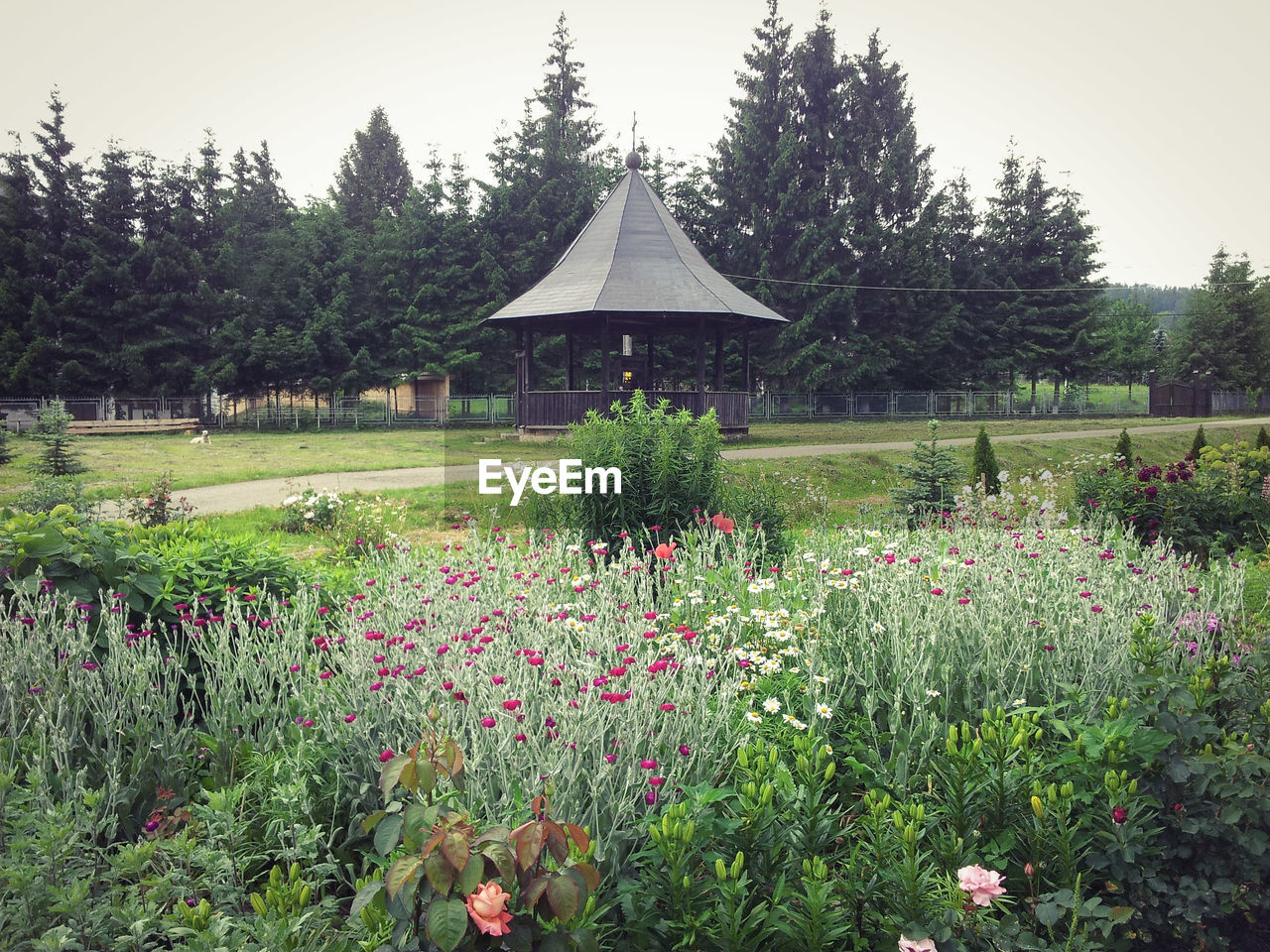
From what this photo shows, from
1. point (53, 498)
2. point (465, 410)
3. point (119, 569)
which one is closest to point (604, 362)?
point (53, 498)

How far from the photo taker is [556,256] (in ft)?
105

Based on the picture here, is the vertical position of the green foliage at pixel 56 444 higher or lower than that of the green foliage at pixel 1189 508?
higher

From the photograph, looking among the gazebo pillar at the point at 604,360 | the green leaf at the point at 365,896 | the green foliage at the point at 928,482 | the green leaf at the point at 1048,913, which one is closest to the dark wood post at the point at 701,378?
the gazebo pillar at the point at 604,360

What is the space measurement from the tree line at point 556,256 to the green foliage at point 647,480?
2374 centimetres

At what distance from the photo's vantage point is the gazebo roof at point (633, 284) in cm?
1738

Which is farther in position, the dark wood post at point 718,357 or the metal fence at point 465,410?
the metal fence at point 465,410

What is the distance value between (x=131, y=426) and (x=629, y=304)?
16.3m

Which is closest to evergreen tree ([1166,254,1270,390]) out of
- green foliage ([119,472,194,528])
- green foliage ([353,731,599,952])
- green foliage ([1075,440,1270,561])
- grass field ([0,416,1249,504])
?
grass field ([0,416,1249,504])

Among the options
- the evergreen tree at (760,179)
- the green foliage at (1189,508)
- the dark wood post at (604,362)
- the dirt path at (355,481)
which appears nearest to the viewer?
the green foliage at (1189,508)

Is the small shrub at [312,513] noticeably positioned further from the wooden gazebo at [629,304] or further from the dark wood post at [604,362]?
the dark wood post at [604,362]

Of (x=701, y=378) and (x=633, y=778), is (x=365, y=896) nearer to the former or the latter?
(x=633, y=778)

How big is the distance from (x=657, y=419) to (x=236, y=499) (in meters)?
6.80

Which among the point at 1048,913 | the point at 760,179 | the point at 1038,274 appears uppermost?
the point at 760,179

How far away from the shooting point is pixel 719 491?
637 cm
